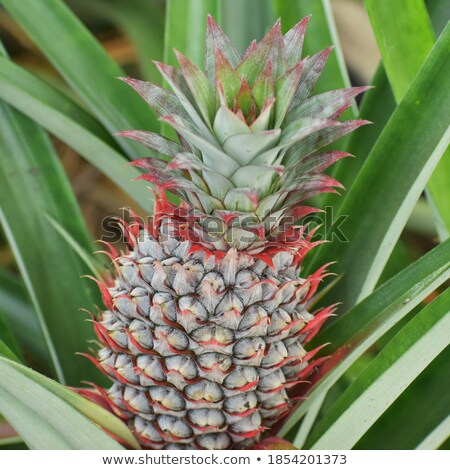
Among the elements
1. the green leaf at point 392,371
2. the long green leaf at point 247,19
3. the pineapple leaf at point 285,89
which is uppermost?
the long green leaf at point 247,19

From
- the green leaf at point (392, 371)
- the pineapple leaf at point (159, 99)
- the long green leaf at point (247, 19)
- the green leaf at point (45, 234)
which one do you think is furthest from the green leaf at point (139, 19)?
the green leaf at point (392, 371)

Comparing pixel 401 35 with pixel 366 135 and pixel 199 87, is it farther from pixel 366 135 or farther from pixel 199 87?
pixel 199 87

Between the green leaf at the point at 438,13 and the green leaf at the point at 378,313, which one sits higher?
the green leaf at the point at 438,13

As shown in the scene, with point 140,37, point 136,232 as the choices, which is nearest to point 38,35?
point 136,232

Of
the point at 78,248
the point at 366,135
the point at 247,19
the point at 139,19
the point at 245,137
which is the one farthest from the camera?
the point at 139,19

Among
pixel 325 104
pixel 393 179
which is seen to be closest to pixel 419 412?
pixel 393 179

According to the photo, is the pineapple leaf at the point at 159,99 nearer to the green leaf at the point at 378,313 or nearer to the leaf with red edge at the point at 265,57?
the leaf with red edge at the point at 265,57
